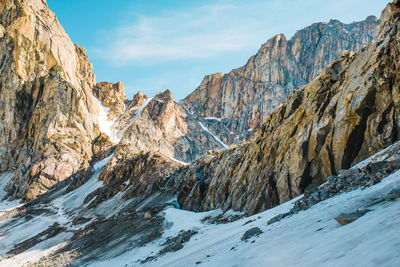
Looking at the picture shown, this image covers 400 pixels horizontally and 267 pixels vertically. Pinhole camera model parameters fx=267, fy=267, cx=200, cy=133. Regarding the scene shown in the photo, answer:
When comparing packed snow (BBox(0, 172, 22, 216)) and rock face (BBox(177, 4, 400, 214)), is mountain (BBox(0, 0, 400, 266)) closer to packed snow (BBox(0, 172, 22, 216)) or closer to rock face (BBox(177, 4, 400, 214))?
rock face (BBox(177, 4, 400, 214))

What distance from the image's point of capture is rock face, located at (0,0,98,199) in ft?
317

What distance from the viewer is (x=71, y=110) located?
376 ft

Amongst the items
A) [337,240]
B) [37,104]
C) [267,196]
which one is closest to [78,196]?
[267,196]

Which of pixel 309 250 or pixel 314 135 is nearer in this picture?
pixel 309 250

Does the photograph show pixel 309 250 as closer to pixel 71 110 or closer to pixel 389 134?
pixel 389 134

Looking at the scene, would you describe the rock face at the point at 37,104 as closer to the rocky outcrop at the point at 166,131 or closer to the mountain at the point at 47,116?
the mountain at the point at 47,116

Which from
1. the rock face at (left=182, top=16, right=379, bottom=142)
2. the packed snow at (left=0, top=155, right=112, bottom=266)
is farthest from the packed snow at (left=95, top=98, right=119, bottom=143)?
the rock face at (left=182, top=16, right=379, bottom=142)

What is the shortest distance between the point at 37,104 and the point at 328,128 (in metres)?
124

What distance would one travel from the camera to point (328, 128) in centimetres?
1803

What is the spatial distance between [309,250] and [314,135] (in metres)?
14.1

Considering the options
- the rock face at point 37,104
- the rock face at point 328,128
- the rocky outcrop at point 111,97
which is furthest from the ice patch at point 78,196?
the rocky outcrop at point 111,97

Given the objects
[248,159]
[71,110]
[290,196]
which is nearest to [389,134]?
[290,196]

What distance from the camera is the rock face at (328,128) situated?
15.4 meters

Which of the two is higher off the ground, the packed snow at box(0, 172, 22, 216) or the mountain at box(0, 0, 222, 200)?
the mountain at box(0, 0, 222, 200)
